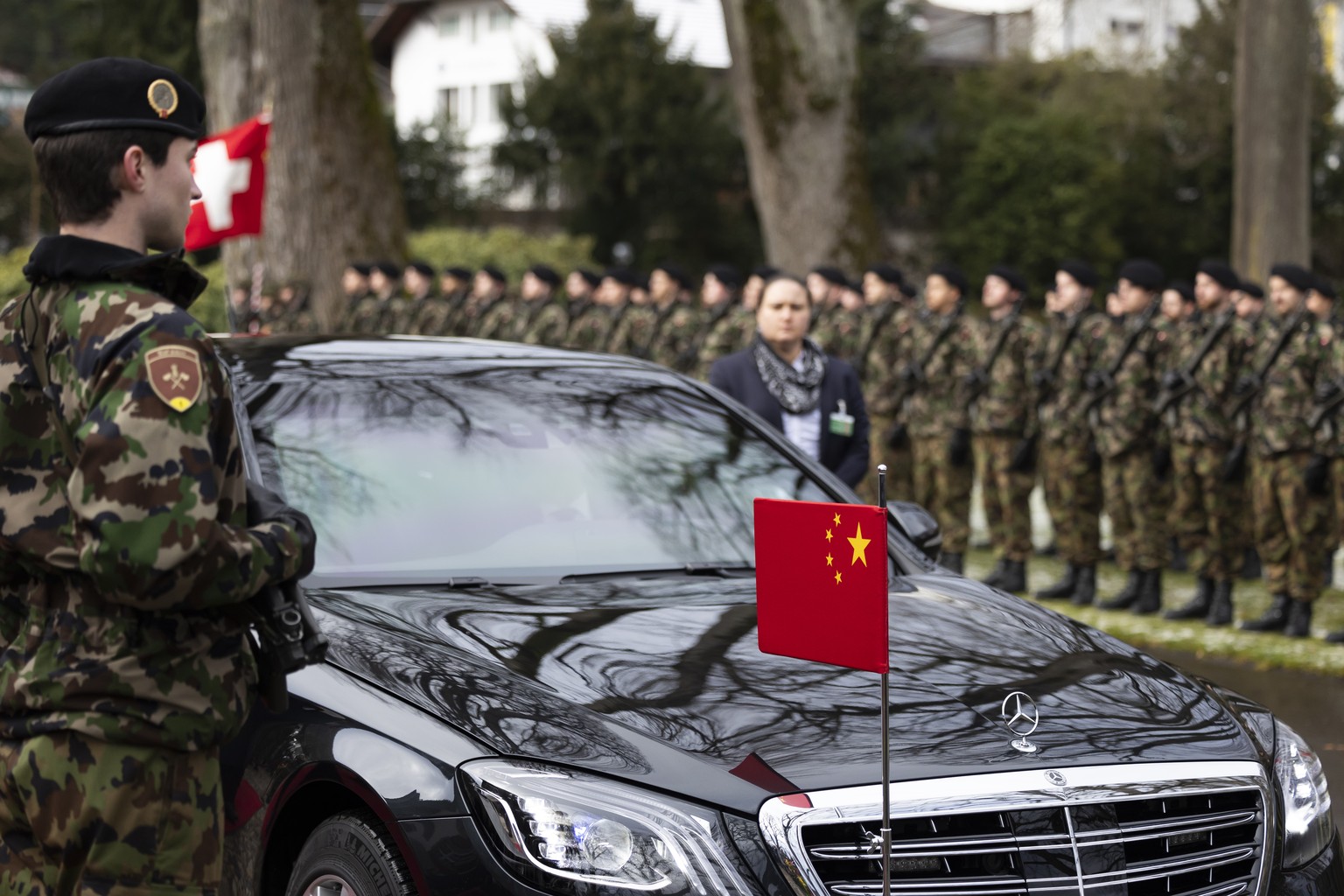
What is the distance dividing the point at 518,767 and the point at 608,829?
0.21 meters

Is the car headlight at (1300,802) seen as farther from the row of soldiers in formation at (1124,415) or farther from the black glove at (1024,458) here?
the black glove at (1024,458)

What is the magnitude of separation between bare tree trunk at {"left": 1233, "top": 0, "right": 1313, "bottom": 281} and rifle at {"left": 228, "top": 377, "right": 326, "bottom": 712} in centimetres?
1432

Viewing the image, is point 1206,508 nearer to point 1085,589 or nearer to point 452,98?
point 1085,589

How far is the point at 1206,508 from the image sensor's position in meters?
10.8

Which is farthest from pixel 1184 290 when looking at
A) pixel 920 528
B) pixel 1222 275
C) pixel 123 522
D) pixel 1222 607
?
pixel 123 522

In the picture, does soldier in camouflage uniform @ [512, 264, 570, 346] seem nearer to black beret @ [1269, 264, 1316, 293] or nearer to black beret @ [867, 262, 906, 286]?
black beret @ [867, 262, 906, 286]

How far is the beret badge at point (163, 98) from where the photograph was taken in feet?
8.61

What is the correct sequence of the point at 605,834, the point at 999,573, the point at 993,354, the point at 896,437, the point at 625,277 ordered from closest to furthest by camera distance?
the point at 605,834, the point at 999,573, the point at 993,354, the point at 896,437, the point at 625,277

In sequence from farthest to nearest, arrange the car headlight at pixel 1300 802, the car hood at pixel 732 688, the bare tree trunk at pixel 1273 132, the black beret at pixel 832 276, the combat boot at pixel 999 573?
the bare tree trunk at pixel 1273 132, the black beret at pixel 832 276, the combat boot at pixel 999 573, the car headlight at pixel 1300 802, the car hood at pixel 732 688

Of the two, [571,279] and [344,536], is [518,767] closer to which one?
[344,536]

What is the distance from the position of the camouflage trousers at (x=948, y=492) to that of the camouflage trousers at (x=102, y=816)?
10009 millimetres

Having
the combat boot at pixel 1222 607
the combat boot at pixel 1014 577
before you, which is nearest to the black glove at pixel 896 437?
the combat boot at pixel 1014 577

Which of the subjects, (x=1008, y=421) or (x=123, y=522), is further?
(x=1008, y=421)

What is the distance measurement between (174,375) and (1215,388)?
362 inches
